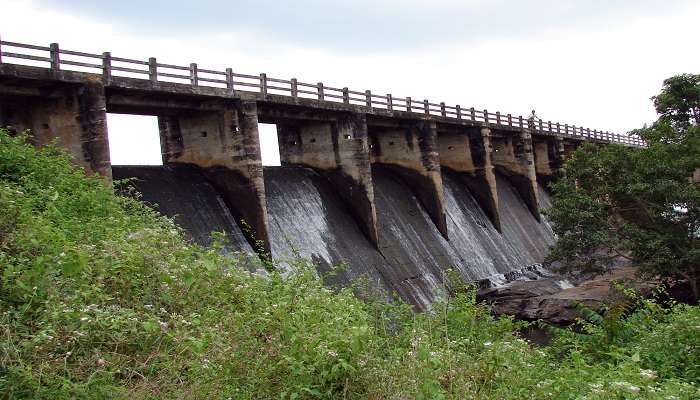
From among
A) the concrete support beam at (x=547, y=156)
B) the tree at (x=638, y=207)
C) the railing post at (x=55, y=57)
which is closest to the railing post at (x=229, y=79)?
the railing post at (x=55, y=57)

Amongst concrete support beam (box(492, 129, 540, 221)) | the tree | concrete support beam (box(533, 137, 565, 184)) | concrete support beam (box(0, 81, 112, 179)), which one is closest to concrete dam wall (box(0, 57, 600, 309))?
concrete support beam (box(0, 81, 112, 179))

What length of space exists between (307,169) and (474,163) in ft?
38.0

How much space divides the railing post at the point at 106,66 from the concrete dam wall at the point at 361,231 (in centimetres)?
267

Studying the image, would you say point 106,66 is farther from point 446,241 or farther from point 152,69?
point 446,241

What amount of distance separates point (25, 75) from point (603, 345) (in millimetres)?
13660

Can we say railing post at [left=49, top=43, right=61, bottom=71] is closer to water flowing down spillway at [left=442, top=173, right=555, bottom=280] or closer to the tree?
water flowing down spillway at [left=442, top=173, right=555, bottom=280]

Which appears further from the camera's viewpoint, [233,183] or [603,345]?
[233,183]

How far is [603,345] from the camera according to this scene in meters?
12.2

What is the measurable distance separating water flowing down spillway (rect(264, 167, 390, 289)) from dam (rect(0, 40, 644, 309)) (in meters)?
0.06

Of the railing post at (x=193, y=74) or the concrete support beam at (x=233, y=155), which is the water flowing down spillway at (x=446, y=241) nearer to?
the concrete support beam at (x=233, y=155)

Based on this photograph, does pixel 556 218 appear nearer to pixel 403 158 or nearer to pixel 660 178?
pixel 660 178

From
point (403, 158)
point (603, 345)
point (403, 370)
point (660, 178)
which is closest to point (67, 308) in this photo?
point (403, 370)

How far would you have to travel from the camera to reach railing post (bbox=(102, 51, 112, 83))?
54.5 feet

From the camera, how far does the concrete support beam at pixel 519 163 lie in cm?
3881
